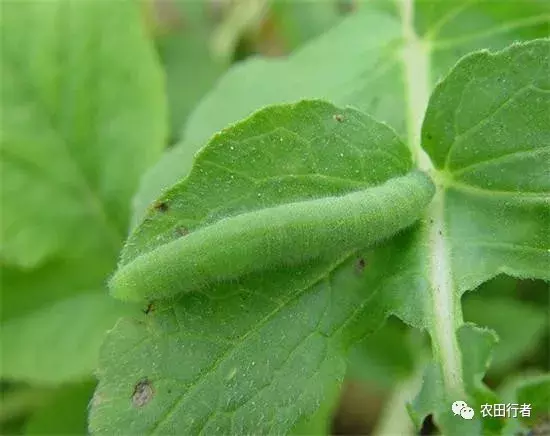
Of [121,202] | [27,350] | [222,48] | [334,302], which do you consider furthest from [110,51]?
[334,302]

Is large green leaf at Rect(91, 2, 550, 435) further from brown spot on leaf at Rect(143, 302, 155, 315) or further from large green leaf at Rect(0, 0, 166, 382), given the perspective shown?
large green leaf at Rect(0, 0, 166, 382)

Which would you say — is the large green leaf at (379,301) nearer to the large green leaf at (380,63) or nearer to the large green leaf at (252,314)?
the large green leaf at (252,314)

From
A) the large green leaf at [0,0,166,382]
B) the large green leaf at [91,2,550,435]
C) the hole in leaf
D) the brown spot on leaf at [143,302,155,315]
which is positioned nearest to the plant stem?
the large green leaf at [91,2,550,435]

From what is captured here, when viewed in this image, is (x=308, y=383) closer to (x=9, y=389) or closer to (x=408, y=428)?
(x=408, y=428)

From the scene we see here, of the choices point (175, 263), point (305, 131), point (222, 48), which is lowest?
point (175, 263)

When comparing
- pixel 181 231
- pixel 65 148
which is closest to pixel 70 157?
pixel 65 148

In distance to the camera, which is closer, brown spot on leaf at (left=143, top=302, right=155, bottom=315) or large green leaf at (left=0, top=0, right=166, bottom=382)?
brown spot on leaf at (left=143, top=302, right=155, bottom=315)

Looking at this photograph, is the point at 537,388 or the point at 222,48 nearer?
the point at 537,388
